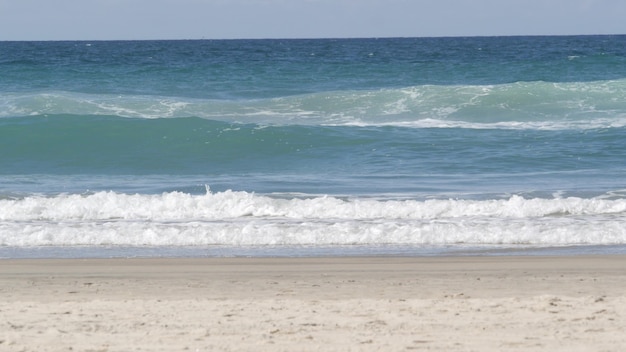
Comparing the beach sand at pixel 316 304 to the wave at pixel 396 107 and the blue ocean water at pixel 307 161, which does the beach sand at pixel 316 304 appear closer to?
the blue ocean water at pixel 307 161

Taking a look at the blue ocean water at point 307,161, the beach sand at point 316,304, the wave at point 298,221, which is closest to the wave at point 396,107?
the blue ocean water at point 307,161

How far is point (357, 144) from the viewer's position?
57.1 ft

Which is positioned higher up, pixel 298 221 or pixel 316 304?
pixel 298 221

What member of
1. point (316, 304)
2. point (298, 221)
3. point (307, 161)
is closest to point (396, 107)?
point (307, 161)

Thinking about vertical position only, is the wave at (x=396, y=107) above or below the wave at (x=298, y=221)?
above

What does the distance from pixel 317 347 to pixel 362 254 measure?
142 inches

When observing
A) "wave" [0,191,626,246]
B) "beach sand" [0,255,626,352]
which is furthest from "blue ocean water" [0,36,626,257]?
"beach sand" [0,255,626,352]

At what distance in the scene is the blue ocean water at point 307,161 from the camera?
9359 millimetres

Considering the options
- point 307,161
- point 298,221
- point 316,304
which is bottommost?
point 316,304

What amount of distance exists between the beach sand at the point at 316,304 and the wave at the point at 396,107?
504 inches


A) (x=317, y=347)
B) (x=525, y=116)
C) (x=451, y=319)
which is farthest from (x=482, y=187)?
(x=525, y=116)

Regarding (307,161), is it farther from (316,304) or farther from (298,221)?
(316,304)

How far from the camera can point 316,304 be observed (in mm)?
6148

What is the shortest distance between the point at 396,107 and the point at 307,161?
759 centimetres
